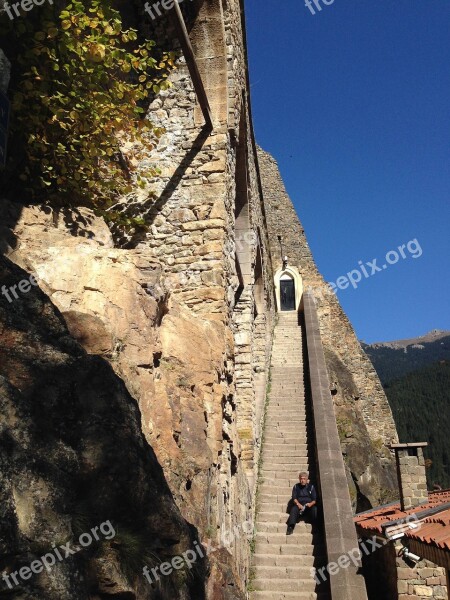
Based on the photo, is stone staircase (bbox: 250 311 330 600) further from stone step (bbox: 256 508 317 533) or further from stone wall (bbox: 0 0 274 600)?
stone wall (bbox: 0 0 274 600)

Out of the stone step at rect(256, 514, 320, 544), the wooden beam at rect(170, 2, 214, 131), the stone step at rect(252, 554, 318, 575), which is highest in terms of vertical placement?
the wooden beam at rect(170, 2, 214, 131)

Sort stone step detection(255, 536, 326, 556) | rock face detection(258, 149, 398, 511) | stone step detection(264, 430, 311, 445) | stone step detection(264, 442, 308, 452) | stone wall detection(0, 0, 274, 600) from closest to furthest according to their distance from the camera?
1. stone wall detection(0, 0, 274, 600)
2. stone step detection(255, 536, 326, 556)
3. stone step detection(264, 442, 308, 452)
4. stone step detection(264, 430, 311, 445)
5. rock face detection(258, 149, 398, 511)

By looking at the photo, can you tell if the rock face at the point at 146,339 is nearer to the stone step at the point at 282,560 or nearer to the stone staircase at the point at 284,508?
the stone staircase at the point at 284,508

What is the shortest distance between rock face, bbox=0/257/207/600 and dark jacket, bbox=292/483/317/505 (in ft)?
16.6

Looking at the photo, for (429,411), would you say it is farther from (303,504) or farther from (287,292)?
(303,504)

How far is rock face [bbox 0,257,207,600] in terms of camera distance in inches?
69.9

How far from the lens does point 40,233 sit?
13.6 feet

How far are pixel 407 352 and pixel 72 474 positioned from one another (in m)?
113

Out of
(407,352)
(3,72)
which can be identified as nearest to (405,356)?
(407,352)

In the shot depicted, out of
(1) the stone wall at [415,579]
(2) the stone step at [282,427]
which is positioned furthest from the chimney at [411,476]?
(2) the stone step at [282,427]

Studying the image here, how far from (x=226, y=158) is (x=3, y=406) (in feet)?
15.9

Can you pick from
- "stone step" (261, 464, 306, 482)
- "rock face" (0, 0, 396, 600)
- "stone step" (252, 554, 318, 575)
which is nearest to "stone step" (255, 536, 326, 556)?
"stone step" (252, 554, 318, 575)

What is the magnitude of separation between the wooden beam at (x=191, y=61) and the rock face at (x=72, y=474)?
3.86 m

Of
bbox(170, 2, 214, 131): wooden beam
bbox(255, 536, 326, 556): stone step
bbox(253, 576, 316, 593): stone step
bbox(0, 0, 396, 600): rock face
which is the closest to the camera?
bbox(0, 0, 396, 600): rock face
